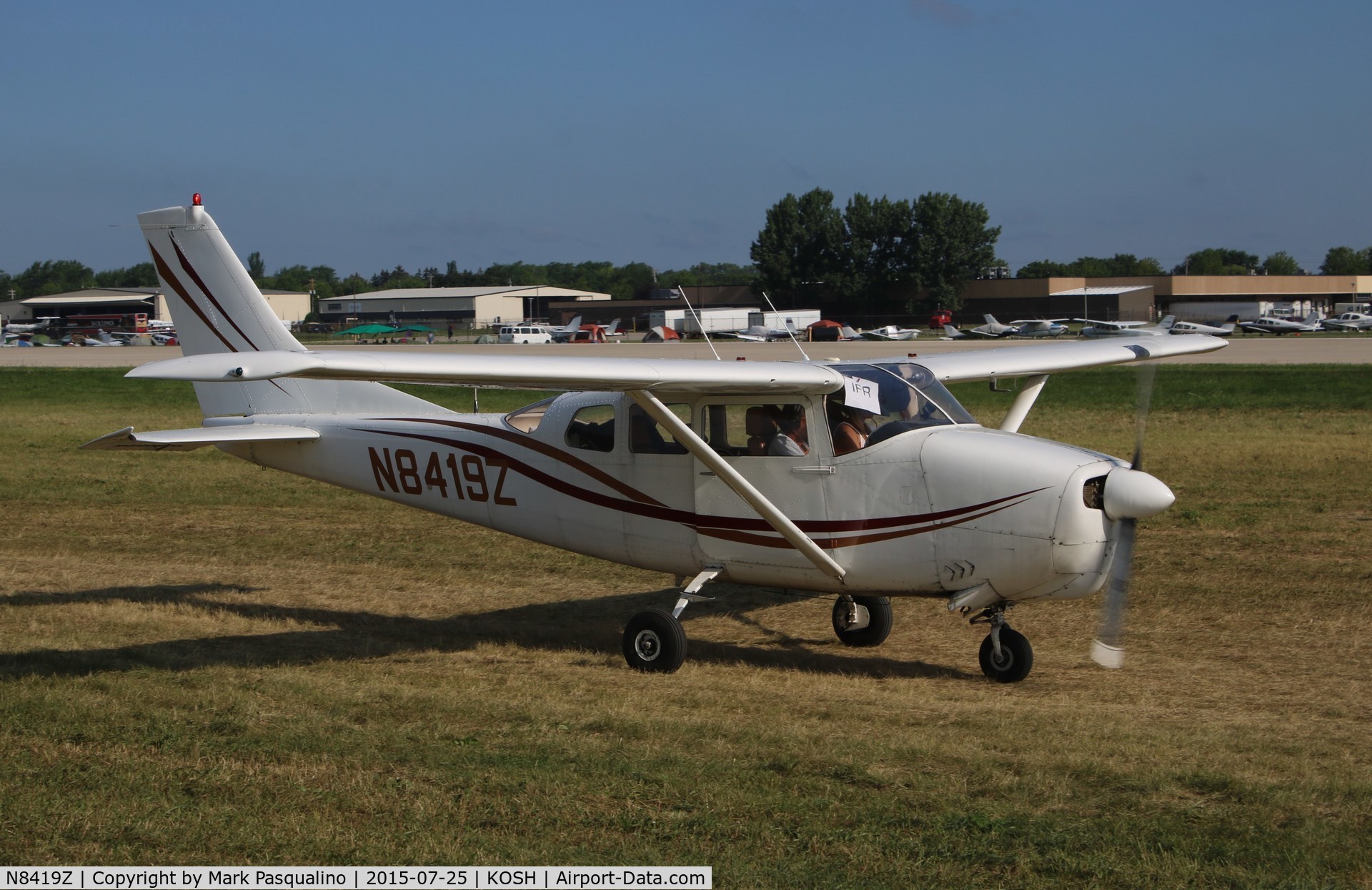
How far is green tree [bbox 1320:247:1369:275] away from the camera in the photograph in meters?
162

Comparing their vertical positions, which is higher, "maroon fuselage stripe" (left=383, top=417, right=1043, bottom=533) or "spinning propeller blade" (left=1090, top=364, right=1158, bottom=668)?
"maroon fuselage stripe" (left=383, top=417, right=1043, bottom=533)

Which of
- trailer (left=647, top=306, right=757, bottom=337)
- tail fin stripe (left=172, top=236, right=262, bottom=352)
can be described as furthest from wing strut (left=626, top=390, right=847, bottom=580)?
trailer (left=647, top=306, right=757, bottom=337)

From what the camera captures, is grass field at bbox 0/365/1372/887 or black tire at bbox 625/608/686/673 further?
black tire at bbox 625/608/686/673

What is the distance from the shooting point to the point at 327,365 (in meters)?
6.64

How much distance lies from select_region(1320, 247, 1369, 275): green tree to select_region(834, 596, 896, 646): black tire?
571 ft

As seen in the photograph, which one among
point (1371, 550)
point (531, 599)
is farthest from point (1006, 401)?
point (531, 599)

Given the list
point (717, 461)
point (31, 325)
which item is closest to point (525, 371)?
point (717, 461)

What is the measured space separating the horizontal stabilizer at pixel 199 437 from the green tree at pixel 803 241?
3681 inches

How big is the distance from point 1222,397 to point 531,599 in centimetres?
Result: 2098

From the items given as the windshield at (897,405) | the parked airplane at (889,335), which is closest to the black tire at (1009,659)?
the windshield at (897,405)

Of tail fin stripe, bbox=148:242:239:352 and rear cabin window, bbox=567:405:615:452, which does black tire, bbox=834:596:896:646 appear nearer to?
rear cabin window, bbox=567:405:615:452

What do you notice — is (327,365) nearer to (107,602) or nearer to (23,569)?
(107,602)

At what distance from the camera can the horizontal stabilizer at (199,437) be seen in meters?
9.63

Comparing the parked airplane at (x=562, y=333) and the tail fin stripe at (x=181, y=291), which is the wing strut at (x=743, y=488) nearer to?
the tail fin stripe at (x=181, y=291)
